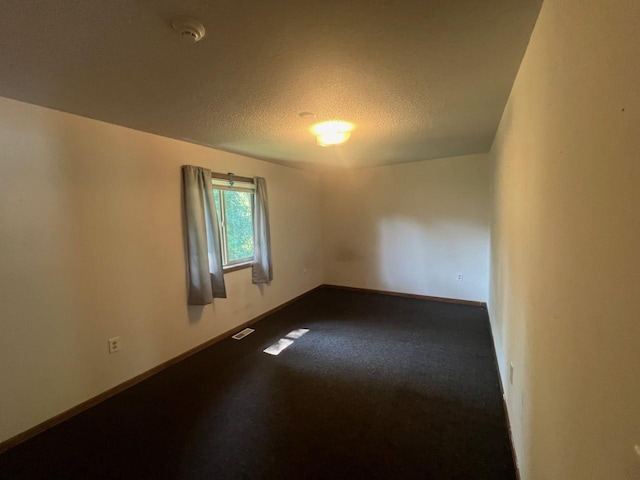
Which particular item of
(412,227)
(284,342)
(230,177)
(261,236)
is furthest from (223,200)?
(412,227)

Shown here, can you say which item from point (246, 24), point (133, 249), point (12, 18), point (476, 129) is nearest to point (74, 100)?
point (12, 18)

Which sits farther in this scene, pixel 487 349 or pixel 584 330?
pixel 487 349

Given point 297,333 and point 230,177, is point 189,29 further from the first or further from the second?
point 297,333

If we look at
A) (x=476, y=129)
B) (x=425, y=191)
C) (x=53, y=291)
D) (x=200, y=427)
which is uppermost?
(x=476, y=129)

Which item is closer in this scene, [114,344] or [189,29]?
[189,29]

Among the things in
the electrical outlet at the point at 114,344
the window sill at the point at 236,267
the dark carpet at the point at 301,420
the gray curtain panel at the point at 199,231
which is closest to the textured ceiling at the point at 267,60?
the gray curtain panel at the point at 199,231

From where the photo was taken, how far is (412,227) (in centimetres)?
464

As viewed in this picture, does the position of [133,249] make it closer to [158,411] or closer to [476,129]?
[158,411]

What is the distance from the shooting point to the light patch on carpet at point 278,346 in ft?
10.0

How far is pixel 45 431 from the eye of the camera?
1986 mm

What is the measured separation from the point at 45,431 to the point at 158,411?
704 mm

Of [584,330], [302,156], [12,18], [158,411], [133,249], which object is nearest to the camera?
[584,330]

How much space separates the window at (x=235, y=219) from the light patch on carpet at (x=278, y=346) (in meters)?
1.10

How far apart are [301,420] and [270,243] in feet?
7.91
